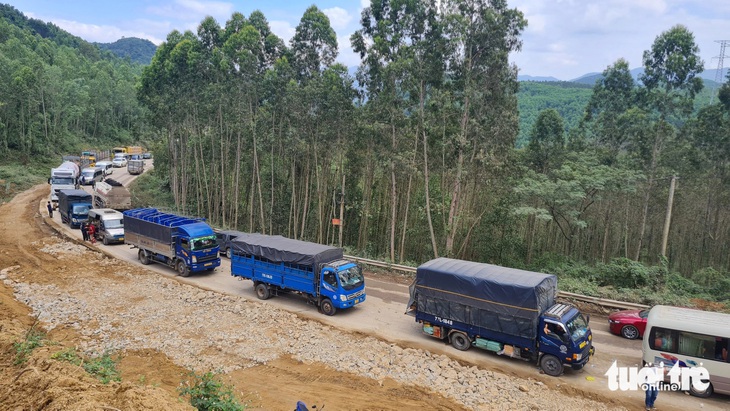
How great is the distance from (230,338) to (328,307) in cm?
370

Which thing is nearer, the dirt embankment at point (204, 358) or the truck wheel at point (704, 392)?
the dirt embankment at point (204, 358)

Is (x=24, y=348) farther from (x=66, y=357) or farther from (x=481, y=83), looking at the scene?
(x=481, y=83)

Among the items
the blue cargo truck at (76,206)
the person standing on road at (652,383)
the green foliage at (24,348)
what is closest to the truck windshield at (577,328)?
the person standing on road at (652,383)

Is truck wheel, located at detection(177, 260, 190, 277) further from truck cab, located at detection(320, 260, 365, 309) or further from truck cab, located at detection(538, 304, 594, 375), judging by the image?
truck cab, located at detection(538, 304, 594, 375)

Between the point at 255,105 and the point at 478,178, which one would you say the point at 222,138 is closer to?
the point at 255,105

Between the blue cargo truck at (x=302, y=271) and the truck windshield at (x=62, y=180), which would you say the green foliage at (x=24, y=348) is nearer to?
the blue cargo truck at (x=302, y=271)

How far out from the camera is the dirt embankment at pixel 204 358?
743cm

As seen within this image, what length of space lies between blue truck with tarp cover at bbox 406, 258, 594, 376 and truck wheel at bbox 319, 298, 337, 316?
3296 mm

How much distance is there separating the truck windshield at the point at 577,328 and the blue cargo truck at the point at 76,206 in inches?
1171

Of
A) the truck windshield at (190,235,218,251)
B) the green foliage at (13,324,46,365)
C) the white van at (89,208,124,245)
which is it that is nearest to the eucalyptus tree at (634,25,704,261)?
the truck windshield at (190,235,218,251)

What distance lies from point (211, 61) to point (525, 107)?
58.8 metres

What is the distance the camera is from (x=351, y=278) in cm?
1550

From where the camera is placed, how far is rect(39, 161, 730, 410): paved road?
1066 cm

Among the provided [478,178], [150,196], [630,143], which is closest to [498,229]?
[478,178]
